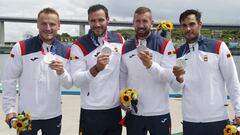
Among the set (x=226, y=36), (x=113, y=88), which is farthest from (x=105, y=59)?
(x=226, y=36)

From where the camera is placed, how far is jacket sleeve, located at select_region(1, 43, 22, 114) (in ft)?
12.4

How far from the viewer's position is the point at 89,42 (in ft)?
13.1

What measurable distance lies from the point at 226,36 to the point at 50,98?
1983 inches

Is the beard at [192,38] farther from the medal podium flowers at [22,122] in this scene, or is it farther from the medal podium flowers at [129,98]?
the medal podium flowers at [22,122]

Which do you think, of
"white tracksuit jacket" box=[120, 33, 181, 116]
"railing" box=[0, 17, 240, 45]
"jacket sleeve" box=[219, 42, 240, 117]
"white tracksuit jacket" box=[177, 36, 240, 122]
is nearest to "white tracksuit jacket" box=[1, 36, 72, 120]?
"white tracksuit jacket" box=[120, 33, 181, 116]

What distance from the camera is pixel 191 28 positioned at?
387 centimetres

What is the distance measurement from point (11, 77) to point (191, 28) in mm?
2095

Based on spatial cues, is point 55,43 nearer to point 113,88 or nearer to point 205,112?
point 113,88

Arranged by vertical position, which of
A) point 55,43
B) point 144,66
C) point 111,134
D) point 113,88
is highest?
point 55,43

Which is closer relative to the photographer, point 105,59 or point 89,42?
point 105,59

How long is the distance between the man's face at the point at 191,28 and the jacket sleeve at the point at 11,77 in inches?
74.5

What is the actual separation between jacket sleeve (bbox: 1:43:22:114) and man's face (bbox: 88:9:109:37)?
0.87 meters

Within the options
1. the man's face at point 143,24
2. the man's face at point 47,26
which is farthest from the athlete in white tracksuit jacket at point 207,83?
the man's face at point 47,26

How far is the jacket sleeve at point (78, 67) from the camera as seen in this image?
150 inches
